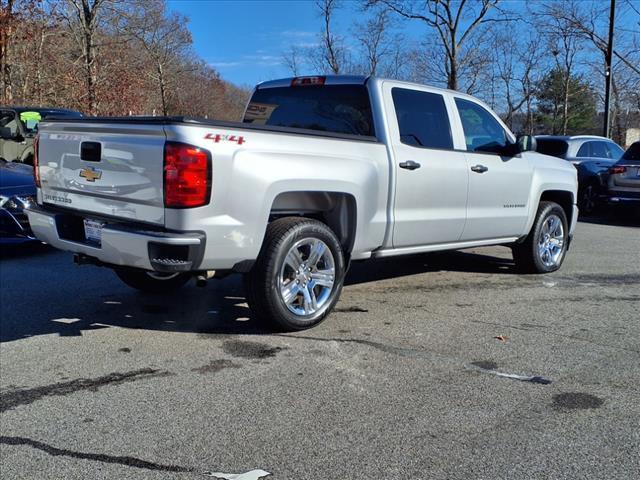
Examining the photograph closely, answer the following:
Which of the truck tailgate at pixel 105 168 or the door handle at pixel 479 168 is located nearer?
the truck tailgate at pixel 105 168

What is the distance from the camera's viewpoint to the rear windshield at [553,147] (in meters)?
13.5

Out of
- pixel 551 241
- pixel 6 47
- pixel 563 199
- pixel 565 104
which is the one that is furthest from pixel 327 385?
pixel 565 104

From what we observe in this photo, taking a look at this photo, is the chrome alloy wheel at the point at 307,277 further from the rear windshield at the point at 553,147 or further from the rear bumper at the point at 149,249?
the rear windshield at the point at 553,147

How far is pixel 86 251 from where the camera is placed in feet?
15.0

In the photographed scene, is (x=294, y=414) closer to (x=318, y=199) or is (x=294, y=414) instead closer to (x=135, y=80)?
(x=318, y=199)

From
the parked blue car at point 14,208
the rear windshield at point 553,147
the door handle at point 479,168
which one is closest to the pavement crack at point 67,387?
the door handle at point 479,168

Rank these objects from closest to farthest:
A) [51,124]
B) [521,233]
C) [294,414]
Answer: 1. [294,414]
2. [51,124]
3. [521,233]

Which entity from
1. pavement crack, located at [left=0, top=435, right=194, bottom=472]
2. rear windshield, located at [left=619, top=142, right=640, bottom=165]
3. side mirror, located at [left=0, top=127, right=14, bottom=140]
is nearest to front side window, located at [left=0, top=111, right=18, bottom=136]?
side mirror, located at [left=0, top=127, right=14, bottom=140]

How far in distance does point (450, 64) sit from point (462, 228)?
72.9 ft

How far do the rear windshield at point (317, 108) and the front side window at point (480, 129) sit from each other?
1208 millimetres

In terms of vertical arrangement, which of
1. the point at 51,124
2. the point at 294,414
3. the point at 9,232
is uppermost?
the point at 51,124

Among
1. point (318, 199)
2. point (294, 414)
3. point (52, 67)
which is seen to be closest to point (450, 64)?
point (52, 67)

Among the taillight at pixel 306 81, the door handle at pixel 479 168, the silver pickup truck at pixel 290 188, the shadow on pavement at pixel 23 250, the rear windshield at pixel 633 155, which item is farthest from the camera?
the rear windshield at pixel 633 155

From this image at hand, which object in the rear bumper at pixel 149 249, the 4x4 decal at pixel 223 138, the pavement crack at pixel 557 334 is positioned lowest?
the pavement crack at pixel 557 334
